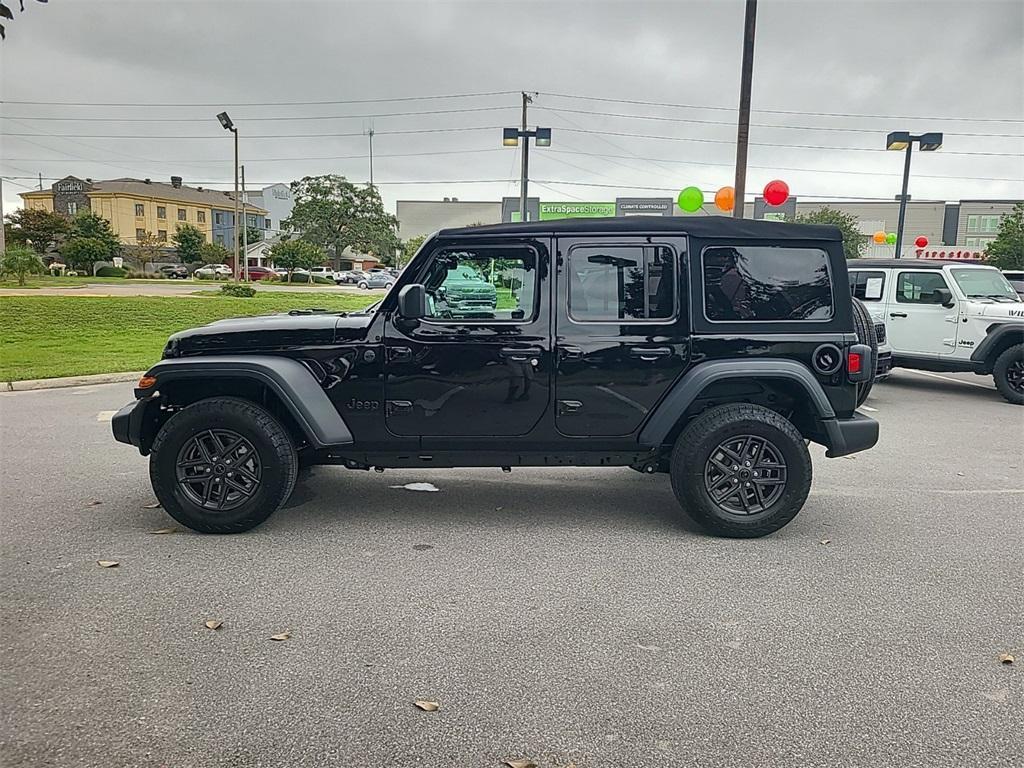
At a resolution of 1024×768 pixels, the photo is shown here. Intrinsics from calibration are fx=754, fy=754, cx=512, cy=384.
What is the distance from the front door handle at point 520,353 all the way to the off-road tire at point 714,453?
1.05 m

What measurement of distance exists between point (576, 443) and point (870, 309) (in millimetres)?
8234

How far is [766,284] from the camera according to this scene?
4.77 metres

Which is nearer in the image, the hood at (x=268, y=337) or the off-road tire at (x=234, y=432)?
the off-road tire at (x=234, y=432)

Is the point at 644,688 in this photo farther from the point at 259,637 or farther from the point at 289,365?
the point at 289,365

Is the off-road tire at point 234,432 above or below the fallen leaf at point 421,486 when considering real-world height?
above

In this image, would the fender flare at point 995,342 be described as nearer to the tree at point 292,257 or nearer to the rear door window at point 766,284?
the rear door window at point 766,284

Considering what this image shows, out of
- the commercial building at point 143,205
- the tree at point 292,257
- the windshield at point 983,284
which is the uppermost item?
the commercial building at point 143,205

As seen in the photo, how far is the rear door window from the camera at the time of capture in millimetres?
4723

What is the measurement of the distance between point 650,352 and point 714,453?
73 cm

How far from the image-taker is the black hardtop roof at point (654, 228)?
4688 millimetres

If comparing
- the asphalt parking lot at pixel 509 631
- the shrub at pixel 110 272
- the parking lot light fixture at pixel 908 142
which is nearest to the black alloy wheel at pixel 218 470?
the asphalt parking lot at pixel 509 631

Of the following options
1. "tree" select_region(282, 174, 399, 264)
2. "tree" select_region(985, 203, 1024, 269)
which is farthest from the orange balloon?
"tree" select_region(282, 174, 399, 264)

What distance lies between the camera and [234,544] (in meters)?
4.52

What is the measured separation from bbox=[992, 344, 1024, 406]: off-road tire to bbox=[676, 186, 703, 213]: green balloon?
6.18 metres
